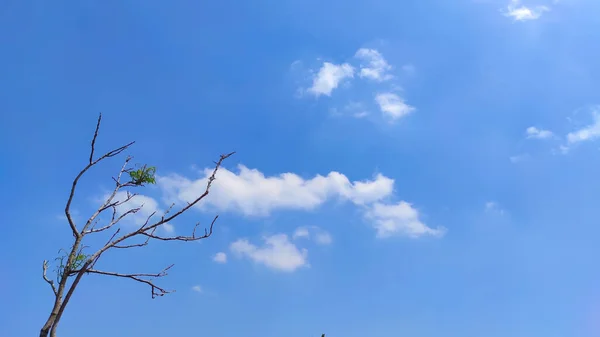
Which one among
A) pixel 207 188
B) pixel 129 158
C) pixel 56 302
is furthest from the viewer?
pixel 129 158

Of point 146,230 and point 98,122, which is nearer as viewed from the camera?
point 98,122

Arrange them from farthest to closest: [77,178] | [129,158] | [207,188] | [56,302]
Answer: [129,158] < [207,188] < [77,178] < [56,302]

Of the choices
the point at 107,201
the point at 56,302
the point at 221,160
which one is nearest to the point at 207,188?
the point at 221,160

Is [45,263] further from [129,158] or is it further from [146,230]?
[129,158]

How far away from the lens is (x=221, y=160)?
827 centimetres

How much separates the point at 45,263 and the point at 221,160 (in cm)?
320

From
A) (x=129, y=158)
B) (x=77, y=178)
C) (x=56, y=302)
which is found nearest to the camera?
(x=56, y=302)

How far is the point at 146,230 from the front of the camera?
319 inches

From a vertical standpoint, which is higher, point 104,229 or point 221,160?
point 221,160

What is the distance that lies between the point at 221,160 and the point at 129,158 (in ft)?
6.51

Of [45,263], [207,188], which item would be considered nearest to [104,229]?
[45,263]

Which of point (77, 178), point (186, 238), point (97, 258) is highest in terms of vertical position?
point (77, 178)

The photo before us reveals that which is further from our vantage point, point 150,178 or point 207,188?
point 150,178

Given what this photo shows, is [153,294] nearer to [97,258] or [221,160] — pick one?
[97,258]
